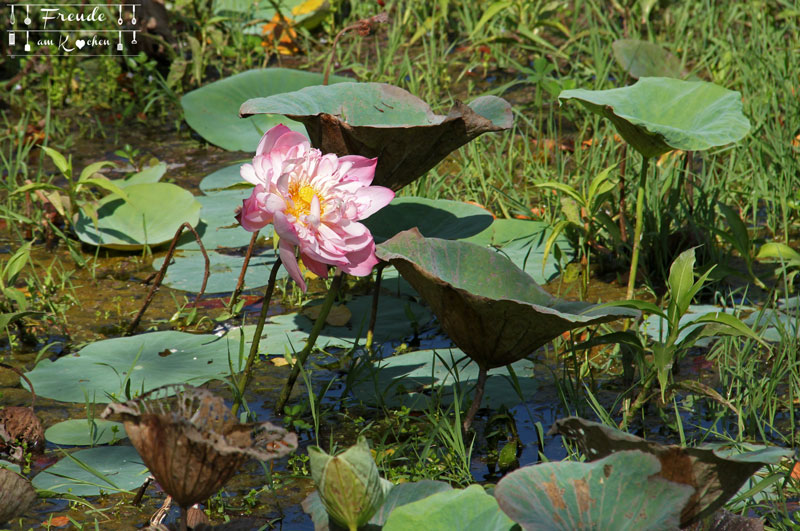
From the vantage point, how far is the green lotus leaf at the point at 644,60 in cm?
288

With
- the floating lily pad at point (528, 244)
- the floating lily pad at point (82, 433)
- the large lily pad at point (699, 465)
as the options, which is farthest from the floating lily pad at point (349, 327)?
the large lily pad at point (699, 465)

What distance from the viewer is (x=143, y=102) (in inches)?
159

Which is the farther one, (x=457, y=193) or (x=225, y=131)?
(x=225, y=131)

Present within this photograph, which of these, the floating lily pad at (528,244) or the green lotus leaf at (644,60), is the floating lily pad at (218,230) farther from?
the green lotus leaf at (644,60)

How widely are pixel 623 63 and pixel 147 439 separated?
7.45ft

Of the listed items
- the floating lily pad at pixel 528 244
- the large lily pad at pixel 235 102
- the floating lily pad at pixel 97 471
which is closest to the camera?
the floating lily pad at pixel 97 471

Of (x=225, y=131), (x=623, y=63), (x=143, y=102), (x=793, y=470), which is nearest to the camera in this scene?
(x=793, y=470)

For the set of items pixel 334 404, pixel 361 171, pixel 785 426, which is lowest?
pixel 334 404

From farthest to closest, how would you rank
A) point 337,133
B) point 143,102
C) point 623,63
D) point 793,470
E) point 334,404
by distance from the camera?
point 143,102 < point 623,63 < point 334,404 < point 337,133 < point 793,470

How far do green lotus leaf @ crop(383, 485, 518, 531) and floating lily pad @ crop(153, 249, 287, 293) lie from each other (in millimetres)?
1468

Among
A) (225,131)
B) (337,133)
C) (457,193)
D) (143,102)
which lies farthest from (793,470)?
(143,102)

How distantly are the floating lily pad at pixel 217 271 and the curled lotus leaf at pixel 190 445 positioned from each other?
144cm

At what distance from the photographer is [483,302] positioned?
4.88 ft

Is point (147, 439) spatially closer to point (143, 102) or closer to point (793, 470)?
point (793, 470)
